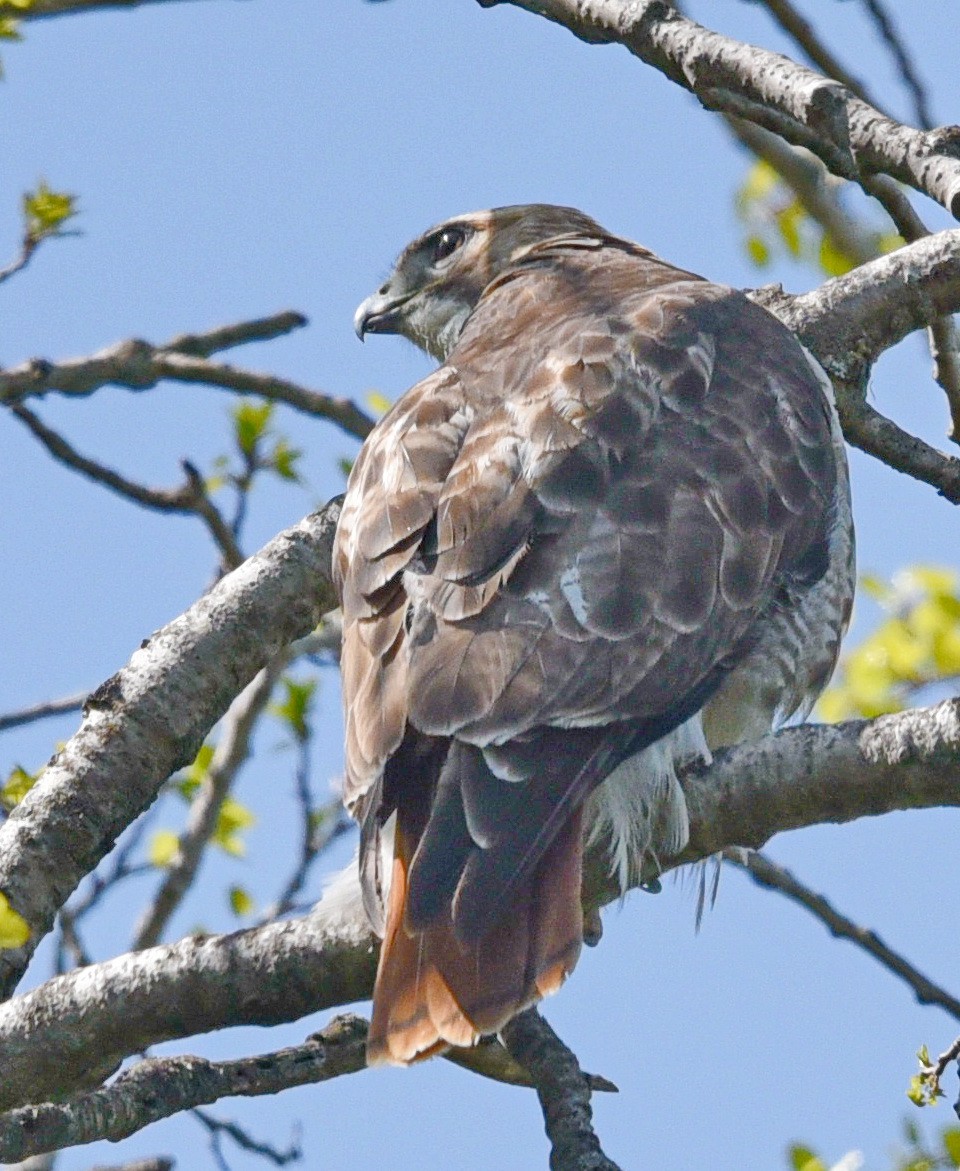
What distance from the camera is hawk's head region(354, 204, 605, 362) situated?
5.94 metres

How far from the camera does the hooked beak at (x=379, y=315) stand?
5934mm

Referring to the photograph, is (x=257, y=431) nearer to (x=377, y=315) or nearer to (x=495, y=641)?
(x=377, y=315)

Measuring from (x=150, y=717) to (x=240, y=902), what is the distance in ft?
8.91

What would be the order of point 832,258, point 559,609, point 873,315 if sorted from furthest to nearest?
point 832,258 → point 873,315 → point 559,609

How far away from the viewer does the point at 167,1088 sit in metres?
2.92

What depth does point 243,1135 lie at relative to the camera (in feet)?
13.9

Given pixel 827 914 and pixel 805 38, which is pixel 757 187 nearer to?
pixel 805 38

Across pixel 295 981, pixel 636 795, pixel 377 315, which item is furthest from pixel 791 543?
pixel 377 315

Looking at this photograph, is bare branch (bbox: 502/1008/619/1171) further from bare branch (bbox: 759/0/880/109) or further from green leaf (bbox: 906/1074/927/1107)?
bare branch (bbox: 759/0/880/109)

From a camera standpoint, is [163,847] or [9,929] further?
[163,847]

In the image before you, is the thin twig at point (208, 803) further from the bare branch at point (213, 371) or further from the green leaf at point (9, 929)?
the green leaf at point (9, 929)

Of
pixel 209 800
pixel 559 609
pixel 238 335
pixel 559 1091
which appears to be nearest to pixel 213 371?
pixel 238 335

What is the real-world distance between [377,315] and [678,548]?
2.65 meters

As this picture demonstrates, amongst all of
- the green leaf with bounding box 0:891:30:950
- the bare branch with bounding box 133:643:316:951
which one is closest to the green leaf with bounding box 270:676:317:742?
the bare branch with bounding box 133:643:316:951
